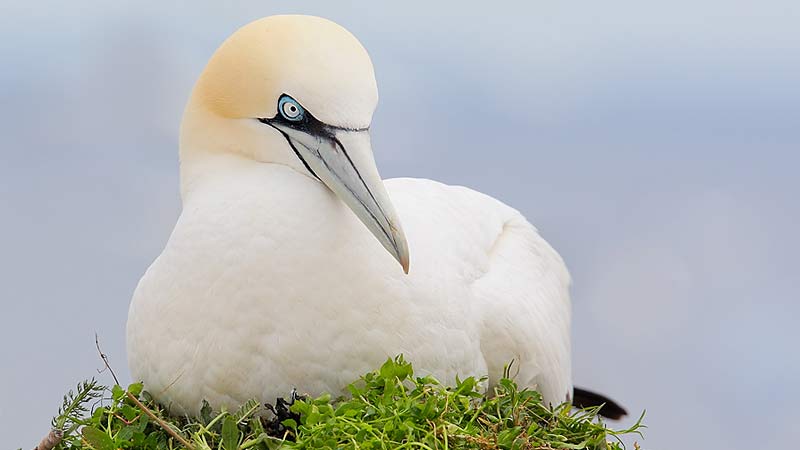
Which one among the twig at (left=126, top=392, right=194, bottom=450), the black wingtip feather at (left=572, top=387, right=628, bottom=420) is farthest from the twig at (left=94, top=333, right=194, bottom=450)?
the black wingtip feather at (left=572, top=387, right=628, bottom=420)

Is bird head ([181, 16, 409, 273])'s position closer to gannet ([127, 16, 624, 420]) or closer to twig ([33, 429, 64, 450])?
gannet ([127, 16, 624, 420])

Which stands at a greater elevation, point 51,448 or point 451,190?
point 451,190

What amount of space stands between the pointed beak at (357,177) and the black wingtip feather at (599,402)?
230 centimetres

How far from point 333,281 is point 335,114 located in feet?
1.79

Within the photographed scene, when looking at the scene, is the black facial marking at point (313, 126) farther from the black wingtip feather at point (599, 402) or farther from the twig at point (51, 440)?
the black wingtip feather at point (599, 402)

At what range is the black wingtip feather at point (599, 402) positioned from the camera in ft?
19.7

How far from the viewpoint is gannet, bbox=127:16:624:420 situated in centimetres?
406

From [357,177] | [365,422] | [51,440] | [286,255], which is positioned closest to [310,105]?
[357,177]

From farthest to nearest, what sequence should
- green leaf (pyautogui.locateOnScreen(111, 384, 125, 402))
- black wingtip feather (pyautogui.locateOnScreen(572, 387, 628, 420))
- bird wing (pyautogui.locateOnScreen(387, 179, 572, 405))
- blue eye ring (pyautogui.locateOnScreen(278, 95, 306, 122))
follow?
black wingtip feather (pyautogui.locateOnScreen(572, 387, 628, 420)) < bird wing (pyautogui.locateOnScreen(387, 179, 572, 405)) < green leaf (pyautogui.locateOnScreen(111, 384, 125, 402)) < blue eye ring (pyautogui.locateOnScreen(278, 95, 306, 122))

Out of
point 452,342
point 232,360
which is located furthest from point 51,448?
point 452,342

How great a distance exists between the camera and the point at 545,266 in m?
5.71

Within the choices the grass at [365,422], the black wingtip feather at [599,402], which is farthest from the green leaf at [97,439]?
the black wingtip feather at [599,402]

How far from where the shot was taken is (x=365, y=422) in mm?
3688

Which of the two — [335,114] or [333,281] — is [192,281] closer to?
[333,281]
